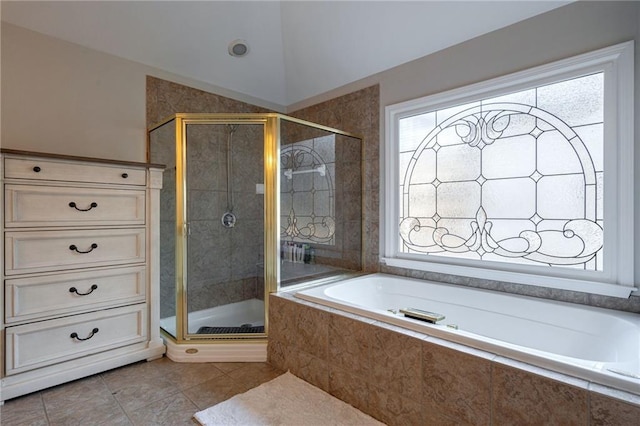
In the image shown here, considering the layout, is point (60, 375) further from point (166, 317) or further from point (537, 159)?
point (537, 159)

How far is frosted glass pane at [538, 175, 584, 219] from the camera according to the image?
178cm

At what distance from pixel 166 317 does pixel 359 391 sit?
1.46 m

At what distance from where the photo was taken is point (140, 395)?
170 cm

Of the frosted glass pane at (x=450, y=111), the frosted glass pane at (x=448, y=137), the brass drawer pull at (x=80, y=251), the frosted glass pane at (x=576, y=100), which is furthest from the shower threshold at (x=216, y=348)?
the frosted glass pane at (x=576, y=100)

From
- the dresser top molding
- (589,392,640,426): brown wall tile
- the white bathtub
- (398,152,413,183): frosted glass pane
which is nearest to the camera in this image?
(589,392,640,426): brown wall tile

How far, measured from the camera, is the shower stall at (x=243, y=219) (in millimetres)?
2201

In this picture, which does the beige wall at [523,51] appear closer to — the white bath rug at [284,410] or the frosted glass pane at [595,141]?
the frosted glass pane at [595,141]

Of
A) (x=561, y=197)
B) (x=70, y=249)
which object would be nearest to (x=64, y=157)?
(x=70, y=249)

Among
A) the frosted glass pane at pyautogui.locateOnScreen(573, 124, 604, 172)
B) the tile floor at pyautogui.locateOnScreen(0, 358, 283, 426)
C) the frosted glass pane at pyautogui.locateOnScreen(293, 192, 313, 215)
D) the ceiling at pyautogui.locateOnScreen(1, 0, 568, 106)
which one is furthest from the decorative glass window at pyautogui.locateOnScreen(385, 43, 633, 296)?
the tile floor at pyautogui.locateOnScreen(0, 358, 283, 426)

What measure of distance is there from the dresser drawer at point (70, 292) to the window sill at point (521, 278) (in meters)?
1.83

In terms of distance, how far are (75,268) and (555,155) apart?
112 inches

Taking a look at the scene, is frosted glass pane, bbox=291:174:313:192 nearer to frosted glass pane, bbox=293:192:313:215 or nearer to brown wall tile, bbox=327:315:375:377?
frosted glass pane, bbox=293:192:313:215

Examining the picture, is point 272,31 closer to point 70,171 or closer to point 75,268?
point 70,171

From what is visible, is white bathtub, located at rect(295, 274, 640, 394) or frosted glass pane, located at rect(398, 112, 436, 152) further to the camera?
frosted glass pane, located at rect(398, 112, 436, 152)
